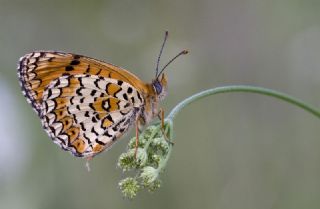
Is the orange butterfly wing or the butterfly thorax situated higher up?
the orange butterfly wing

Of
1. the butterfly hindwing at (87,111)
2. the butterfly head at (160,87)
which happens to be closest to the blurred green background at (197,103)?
the butterfly hindwing at (87,111)

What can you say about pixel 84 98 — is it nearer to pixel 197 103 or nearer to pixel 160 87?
pixel 160 87

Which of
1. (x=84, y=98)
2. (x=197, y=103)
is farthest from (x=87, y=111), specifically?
(x=197, y=103)

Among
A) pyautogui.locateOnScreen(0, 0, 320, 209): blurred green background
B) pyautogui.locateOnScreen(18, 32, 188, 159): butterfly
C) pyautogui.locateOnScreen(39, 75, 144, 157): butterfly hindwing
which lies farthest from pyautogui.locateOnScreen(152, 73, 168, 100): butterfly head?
pyautogui.locateOnScreen(0, 0, 320, 209): blurred green background

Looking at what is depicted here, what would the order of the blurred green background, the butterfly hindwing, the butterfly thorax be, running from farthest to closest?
the blurred green background, the butterfly thorax, the butterfly hindwing

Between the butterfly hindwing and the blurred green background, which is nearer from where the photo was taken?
the butterfly hindwing

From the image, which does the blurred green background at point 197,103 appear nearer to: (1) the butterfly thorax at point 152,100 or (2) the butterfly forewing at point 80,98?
(2) the butterfly forewing at point 80,98

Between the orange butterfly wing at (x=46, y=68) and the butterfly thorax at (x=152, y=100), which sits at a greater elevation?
the orange butterfly wing at (x=46, y=68)

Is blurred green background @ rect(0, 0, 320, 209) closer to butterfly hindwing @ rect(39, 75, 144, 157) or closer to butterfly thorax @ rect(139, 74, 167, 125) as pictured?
butterfly hindwing @ rect(39, 75, 144, 157)

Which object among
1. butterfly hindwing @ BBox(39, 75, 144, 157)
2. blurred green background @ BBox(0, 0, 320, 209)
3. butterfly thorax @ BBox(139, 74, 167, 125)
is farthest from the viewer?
blurred green background @ BBox(0, 0, 320, 209)
